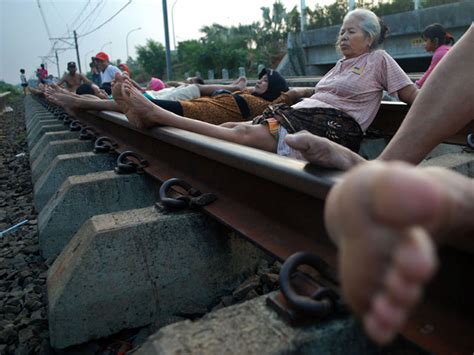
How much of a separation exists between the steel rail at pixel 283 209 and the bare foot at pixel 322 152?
0.04 meters

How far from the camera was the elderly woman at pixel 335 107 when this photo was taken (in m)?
3.04

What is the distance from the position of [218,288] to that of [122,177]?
3.52ft

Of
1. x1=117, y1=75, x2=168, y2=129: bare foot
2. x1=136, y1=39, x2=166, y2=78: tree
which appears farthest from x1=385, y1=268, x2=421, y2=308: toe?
x1=136, y1=39, x2=166, y2=78: tree

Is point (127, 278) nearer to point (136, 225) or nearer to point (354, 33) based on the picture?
point (136, 225)

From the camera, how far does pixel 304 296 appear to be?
1.24 m

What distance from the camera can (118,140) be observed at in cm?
430

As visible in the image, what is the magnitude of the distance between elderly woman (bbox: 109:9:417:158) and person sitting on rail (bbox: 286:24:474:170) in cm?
122

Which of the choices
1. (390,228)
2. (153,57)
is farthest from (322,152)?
(153,57)

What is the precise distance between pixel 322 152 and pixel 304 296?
0.53m

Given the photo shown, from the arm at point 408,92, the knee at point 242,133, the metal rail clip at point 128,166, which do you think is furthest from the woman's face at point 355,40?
the metal rail clip at point 128,166

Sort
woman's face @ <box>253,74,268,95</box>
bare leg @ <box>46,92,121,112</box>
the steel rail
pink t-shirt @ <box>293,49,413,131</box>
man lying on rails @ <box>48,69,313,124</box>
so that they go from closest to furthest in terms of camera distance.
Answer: the steel rail → pink t-shirt @ <box>293,49,413,131</box> → man lying on rails @ <box>48,69,313,124</box> → woman's face @ <box>253,74,268,95</box> → bare leg @ <box>46,92,121,112</box>

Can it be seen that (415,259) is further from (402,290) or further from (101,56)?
(101,56)

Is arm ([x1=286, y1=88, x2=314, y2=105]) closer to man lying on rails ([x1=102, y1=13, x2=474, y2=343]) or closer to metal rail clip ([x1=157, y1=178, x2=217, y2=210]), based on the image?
metal rail clip ([x1=157, y1=178, x2=217, y2=210])

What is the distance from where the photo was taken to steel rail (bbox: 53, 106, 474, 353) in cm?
115
